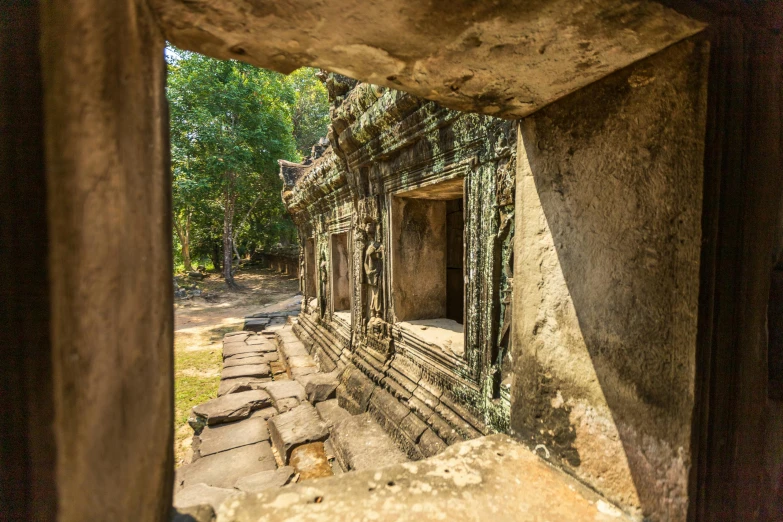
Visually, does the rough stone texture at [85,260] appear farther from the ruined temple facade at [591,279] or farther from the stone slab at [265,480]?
the stone slab at [265,480]

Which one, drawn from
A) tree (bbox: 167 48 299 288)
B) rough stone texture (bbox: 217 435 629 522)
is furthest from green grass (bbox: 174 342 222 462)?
tree (bbox: 167 48 299 288)

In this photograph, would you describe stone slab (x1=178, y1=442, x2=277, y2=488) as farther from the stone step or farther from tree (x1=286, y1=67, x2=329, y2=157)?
tree (x1=286, y1=67, x2=329, y2=157)

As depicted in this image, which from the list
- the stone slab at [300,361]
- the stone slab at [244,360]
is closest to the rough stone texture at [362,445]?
the stone slab at [300,361]

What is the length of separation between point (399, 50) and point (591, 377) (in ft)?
3.99

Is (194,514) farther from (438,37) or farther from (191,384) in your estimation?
(191,384)

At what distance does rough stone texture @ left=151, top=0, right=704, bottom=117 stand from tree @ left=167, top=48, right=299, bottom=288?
42.3 ft

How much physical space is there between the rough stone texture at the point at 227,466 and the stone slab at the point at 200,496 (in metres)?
0.34

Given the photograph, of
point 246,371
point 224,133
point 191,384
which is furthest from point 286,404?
point 224,133

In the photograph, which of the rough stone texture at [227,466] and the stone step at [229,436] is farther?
the stone step at [229,436]

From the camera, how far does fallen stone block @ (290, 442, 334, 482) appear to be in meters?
3.02

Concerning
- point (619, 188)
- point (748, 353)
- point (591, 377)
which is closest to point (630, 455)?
point (591, 377)

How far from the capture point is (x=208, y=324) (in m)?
Result: 10.2

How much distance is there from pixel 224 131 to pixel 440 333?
12.8 meters

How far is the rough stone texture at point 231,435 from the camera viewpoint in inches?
135
